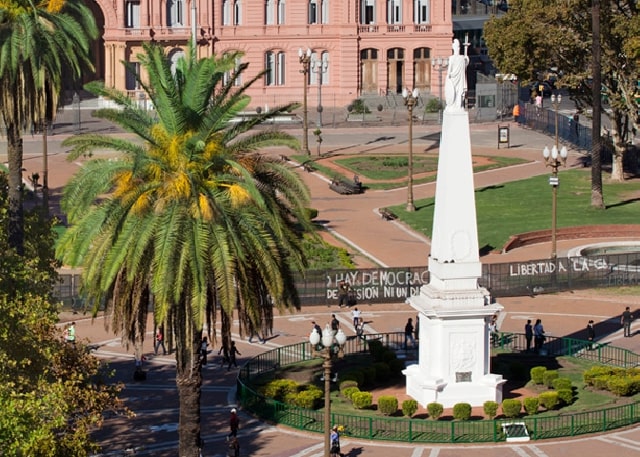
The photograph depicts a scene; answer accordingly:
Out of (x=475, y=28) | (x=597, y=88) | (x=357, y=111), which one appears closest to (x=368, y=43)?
(x=357, y=111)

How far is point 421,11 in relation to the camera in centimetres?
12062

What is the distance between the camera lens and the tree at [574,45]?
8531 centimetres

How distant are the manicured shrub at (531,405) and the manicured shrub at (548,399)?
0.36 m

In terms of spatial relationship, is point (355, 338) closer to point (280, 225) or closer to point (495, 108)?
point (280, 225)

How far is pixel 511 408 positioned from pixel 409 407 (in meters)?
2.98

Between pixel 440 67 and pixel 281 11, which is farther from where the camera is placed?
pixel 281 11

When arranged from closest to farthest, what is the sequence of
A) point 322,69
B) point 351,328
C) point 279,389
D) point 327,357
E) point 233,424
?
point 327,357
point 233,424
point 279,389
point 351,328
point 322,69

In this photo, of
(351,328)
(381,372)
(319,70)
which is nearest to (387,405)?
(381,372)

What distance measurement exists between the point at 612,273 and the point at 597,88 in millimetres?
17001

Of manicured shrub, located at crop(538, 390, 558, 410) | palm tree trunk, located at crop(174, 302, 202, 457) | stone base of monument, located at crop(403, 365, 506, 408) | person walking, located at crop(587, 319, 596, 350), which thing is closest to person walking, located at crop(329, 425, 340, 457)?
palm tree trunk, located at crop(174, 302, 202, 457)

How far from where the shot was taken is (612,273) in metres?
67.6

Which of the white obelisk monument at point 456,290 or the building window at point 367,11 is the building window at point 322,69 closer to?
the building window at point 367,11

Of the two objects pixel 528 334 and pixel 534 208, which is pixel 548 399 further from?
pixel 534 208

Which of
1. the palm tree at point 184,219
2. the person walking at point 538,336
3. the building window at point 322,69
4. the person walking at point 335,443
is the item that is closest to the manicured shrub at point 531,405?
the person walking at point 335,443
